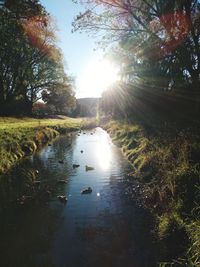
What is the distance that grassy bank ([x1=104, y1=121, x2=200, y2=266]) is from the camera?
1028cm

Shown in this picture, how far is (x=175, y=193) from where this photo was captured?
13.5 metres

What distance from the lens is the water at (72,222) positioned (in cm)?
1057

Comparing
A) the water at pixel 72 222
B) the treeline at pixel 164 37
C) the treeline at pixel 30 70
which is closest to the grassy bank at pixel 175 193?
the water at pixel 72 222

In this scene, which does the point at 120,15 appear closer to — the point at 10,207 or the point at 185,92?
the point at 185,92

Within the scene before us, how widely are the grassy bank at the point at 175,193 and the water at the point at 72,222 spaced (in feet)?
1.80

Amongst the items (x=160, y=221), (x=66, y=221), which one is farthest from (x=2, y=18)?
(x=160, y=221)

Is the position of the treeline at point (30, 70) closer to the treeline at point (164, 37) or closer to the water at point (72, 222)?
the treeline at point (164, 37)

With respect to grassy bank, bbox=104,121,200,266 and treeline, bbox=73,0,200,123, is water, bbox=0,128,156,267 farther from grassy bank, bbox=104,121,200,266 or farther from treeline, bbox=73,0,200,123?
treeline, bbox=73,0,200,123

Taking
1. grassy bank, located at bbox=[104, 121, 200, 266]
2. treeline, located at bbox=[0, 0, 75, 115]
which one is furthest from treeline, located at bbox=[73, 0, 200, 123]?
treeline, located at bbox=[0, 0, 75, 115]

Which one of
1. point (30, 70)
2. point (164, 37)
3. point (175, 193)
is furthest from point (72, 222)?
point (30, 70)

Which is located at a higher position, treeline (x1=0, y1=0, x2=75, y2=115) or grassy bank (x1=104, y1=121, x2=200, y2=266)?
treeline (x1=0, y1=0, x2=75, y2=115)

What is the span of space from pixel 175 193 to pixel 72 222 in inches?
148

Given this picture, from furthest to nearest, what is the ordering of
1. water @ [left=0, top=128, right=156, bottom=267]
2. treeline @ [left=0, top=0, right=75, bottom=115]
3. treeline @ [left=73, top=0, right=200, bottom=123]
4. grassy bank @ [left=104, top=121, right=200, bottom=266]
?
treeline @ [left=0, top=0, right=75, bottom=115] < treeline @ [left=73, top=0, right=200, bottom=123] < water @ [left=0, top=128, right=156, bottom=267] < grassy bank @ [left=104, top=121, right=200, bottom=266]

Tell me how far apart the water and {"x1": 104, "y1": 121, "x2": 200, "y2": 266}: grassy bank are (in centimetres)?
55
